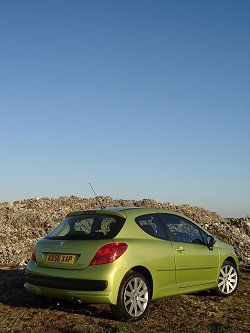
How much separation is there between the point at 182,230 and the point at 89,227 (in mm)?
1790

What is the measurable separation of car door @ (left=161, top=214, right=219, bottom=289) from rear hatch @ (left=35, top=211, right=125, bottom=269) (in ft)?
3.94

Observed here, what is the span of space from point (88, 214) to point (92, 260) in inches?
40.9

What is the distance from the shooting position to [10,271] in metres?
10.5

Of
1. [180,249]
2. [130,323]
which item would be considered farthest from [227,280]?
[130,323]

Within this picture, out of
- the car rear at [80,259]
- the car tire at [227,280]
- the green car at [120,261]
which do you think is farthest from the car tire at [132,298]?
the car tire at [227,280]

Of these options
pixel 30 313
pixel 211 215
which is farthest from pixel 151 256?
pixel 211 215

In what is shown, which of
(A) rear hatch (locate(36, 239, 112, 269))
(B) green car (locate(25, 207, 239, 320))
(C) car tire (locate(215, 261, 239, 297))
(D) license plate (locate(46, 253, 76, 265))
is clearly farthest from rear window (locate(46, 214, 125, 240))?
(C) car tire (locate(215, 261, 239, 297))

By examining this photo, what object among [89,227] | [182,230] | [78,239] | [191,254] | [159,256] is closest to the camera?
[78,239]

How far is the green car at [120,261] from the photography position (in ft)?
20.5

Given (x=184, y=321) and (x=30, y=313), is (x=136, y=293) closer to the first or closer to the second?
(x=184, y=321)

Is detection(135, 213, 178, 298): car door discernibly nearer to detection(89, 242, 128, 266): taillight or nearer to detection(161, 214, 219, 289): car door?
detection(161, 214, 219, 289): car door

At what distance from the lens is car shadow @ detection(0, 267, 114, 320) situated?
22.7ft

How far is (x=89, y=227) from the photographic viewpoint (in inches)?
287

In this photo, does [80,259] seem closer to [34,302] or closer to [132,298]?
[132,298]
